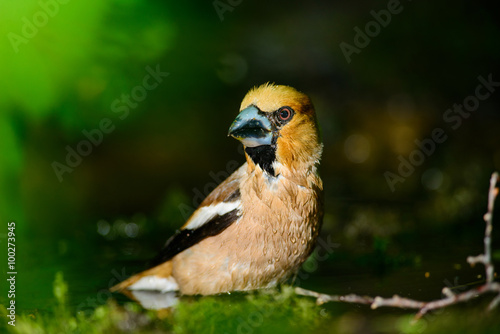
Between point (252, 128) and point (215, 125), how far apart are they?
6.26 meters

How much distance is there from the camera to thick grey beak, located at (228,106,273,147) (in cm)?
361

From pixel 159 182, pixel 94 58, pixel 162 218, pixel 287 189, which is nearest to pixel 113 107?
pixel 94 58

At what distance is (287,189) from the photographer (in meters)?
3.68

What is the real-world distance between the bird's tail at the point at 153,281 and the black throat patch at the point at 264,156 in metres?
1.01

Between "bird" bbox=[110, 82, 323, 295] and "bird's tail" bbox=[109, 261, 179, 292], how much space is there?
18 centimetres

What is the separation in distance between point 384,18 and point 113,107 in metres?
5.52

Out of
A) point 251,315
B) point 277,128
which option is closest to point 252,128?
point 277,128

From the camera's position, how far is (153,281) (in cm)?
411

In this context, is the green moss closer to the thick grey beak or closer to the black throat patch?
the black throat patch

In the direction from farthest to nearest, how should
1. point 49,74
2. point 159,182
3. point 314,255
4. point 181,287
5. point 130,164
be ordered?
point 130,164
point 159,182
point 49,74
point 314,255
point 181,287

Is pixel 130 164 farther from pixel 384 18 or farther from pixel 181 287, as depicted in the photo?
pixel 181 287

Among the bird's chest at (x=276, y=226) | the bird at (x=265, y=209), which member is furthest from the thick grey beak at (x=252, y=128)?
the bird's chest at (x=276, y=226)

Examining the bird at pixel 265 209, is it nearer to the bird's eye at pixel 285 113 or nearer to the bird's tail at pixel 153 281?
the bird's eye at pixel 285 113

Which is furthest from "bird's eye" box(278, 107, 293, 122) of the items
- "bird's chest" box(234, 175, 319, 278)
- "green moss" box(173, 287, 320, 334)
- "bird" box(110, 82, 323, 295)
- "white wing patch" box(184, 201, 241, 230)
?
"green moss" box(173, 287, 320, 334)
